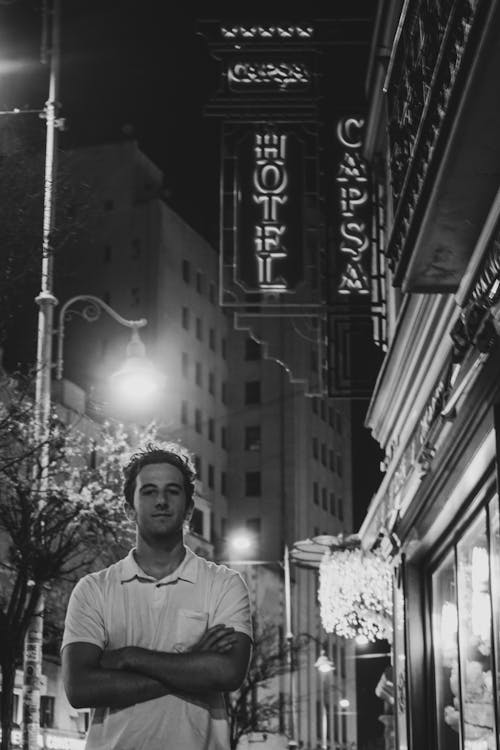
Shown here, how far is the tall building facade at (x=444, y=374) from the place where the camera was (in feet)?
27.7

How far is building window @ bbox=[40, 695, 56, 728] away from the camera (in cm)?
5034

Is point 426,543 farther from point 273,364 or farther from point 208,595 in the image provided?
point 273,364

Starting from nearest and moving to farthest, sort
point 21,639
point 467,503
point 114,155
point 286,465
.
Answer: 1. point 467,503
2. point 21,639
3. point 114,155
4. point 286,465

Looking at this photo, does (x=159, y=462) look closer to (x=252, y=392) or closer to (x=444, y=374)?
(x=444, y=374)

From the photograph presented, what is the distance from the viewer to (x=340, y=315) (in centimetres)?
1831

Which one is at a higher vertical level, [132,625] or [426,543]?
[426,543]

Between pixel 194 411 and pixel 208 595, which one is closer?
pixel 208 595

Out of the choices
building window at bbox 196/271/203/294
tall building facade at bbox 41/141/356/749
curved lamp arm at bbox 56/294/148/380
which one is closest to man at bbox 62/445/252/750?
curved lamp arm at bbox 56/294/148/380

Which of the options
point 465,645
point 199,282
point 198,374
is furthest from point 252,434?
point 465,645

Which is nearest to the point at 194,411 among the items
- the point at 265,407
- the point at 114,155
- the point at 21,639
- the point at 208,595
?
the point at 265,407

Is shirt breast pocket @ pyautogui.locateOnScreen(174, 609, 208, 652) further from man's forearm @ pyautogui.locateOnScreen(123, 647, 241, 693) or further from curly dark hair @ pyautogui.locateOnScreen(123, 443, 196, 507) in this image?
curly dark hair @ pyautogui.locateOnScreen(123, 443, 196, 507)

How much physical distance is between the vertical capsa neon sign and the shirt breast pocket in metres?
13.9

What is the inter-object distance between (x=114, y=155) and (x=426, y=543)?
282 ft

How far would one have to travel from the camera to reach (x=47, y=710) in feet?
167
